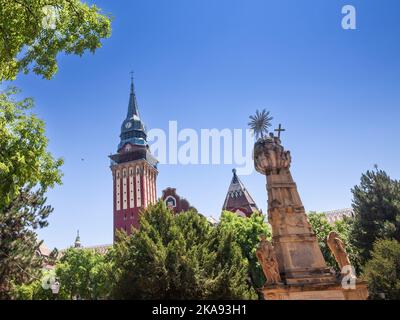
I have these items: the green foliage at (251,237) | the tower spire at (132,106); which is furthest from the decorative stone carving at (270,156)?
the tower spire at (132,106)

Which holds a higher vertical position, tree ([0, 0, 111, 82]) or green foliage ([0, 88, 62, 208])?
tree ([0, 0, 111, 82])

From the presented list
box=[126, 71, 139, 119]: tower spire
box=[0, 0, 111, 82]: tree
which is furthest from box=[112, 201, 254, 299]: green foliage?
box=[126, 71, 139, 119]: tower spire

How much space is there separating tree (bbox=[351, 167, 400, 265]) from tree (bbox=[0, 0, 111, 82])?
27802 millimetres

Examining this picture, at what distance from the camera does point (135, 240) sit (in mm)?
24031

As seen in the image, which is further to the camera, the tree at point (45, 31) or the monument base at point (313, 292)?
the monument base at point (313, 292)

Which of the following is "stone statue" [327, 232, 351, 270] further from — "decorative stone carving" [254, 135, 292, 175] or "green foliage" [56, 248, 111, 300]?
"green foliage" [56, 248, 111, 300]

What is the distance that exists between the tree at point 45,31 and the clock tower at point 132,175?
170 ft

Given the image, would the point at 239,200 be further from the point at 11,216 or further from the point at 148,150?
the point at 11,216

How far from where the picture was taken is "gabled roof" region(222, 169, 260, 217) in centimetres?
6009

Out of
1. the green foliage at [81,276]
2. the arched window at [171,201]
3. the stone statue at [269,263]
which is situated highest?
the arched window at [171,201]

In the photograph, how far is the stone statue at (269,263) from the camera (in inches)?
515

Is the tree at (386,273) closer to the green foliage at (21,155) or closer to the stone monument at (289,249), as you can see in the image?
the stone monument at (289,249)

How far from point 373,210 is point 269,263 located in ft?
71.8

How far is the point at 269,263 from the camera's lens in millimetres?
A: 13180
